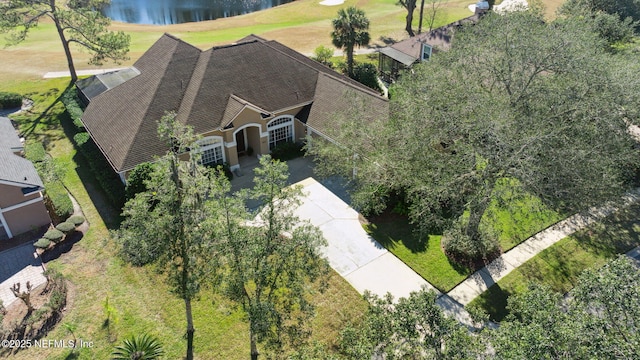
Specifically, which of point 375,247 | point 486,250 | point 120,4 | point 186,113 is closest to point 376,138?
point 375,247

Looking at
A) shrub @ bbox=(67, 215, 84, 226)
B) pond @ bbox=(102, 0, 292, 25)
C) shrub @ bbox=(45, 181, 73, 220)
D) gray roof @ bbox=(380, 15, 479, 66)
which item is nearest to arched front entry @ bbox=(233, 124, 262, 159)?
shrub @ bbox=(67, 215, 84, 226)

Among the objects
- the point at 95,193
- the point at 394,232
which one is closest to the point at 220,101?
the point at 95,193

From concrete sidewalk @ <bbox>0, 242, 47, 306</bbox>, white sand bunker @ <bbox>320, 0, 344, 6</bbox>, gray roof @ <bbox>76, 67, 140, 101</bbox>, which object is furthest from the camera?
white sand bunker @ <bbox>320, 0, 344, 6</bbox>

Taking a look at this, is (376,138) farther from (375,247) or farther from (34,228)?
(34,228)

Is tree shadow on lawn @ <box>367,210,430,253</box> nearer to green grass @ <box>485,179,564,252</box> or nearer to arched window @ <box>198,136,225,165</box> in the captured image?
green grass @ <box>485,179,564,252</box>

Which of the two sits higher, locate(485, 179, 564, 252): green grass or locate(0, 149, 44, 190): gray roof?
locate(0, 149, 44, 190): gray roof

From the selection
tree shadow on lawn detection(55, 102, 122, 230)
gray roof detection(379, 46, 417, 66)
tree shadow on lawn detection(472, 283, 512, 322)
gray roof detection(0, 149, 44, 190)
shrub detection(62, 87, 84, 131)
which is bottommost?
tree shadow on lawn detection(472, 283, 512, 322)
